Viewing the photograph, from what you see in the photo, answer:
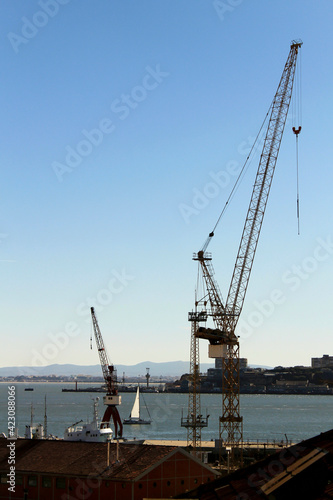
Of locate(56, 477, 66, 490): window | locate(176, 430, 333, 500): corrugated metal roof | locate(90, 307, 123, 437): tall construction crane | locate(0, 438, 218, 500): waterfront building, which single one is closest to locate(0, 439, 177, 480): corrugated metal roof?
locate(0, 438, 218, 500): waterfront building

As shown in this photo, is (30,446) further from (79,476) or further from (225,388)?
(225,388)

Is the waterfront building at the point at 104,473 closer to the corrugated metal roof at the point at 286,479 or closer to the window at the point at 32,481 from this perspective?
the window at the point at 32,481

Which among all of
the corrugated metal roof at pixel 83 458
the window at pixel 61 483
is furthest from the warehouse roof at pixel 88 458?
the window at pixel 61 483

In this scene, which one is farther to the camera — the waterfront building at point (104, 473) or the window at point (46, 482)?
the window at point (46, 482)

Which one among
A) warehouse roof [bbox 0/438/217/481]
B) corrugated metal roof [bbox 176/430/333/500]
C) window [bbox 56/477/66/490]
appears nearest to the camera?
corrugated metal roof [bbox 176/430/333/500]

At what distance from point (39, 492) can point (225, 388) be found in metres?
43.1

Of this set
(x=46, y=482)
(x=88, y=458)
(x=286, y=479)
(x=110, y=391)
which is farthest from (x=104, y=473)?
(x=110, y=391)

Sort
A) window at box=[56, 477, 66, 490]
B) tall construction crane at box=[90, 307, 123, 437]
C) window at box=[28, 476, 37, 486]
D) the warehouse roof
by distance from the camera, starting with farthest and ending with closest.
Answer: tall construction crane at box=[90, 307, 123, 437]
window at box=[28, 476, 37, 486]
window at box=[56, 477, 66, 490]
the warehouse roof

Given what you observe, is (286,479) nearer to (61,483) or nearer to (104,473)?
(104,473)

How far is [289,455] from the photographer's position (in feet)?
81.5

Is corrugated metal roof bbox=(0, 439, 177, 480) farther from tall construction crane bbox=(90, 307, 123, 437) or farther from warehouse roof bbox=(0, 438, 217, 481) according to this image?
tall construction crane bbox=(90, 307, 123, 437)

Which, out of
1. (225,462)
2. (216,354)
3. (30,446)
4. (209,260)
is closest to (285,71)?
(209,260)

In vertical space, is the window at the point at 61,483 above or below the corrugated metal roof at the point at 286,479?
below

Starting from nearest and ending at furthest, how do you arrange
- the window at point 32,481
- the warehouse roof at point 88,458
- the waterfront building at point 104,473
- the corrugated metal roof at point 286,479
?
the corrugated metal roof at point 286,479 → the waterfront building at point 104,473 → the warehouse roof at point 88,458 → the window at point 32,481
